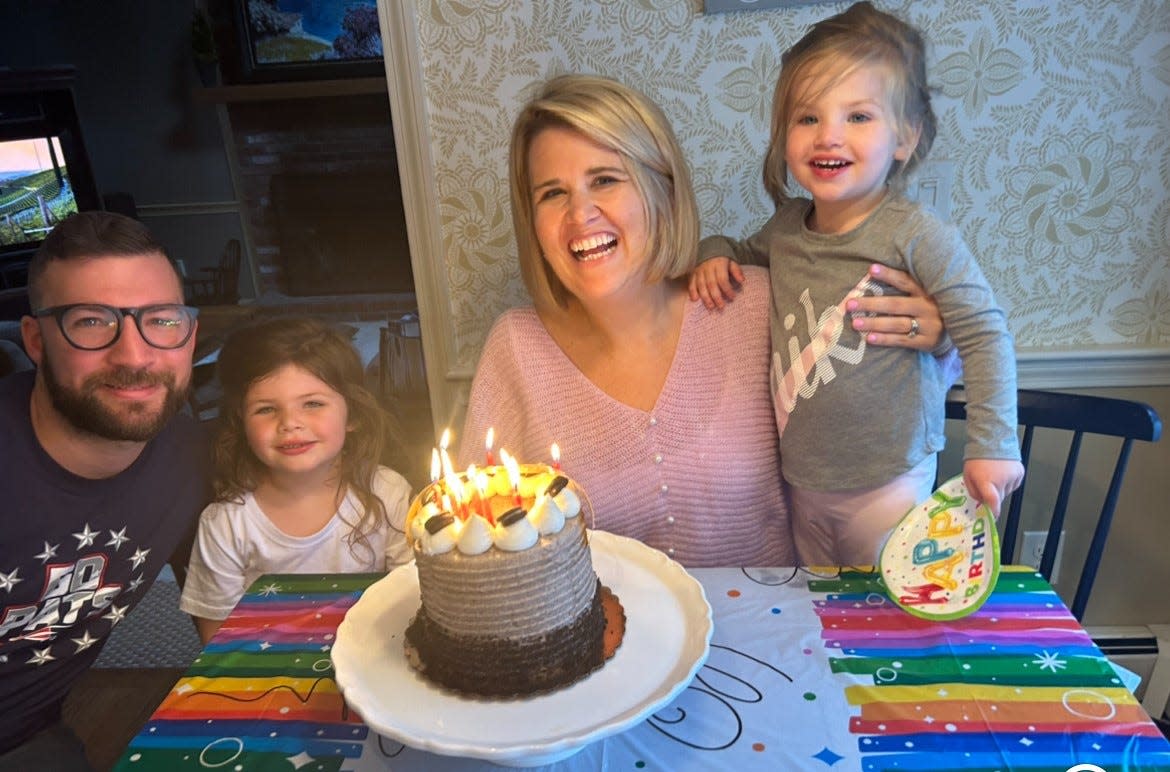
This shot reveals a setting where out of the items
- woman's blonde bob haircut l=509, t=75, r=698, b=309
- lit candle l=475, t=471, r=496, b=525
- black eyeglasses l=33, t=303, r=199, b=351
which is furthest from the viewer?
woman's blonde bob haircut l=509, t=75, r=698, b=309

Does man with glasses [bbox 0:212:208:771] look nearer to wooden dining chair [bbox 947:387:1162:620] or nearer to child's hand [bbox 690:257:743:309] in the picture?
child's hand [bbox 690:257:743:309]

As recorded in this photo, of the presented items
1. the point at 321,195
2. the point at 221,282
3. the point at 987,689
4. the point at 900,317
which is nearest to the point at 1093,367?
the point at 900,317

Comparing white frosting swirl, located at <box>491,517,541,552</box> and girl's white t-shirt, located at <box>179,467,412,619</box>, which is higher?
white frosting swirl, located at <box>491,517,541,552</box>

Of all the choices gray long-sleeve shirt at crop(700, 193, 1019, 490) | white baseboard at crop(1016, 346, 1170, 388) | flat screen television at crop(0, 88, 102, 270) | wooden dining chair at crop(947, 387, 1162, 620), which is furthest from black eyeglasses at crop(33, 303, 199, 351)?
white baseboard at crop(1016, 346, 1170, 388)

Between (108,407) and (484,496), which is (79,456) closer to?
(108,407)

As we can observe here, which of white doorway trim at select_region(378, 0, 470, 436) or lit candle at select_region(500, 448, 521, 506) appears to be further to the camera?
white doorway trim at select_region(378, 0, 470, 436)

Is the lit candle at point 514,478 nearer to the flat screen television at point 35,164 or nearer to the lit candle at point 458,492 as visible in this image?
the lit candle at point 458,492

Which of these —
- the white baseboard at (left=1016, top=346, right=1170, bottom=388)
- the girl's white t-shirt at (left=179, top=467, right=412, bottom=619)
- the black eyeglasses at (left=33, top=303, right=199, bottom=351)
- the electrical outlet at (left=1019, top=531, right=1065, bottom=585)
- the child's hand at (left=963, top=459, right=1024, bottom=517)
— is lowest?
the electrical outlet at (left=1019, top=531, right=1065, bottom=585)

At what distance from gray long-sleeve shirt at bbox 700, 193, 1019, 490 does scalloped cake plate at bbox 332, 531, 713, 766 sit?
1.38 feet

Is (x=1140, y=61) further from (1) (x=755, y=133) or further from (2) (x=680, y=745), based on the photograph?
(2) (x=680, y=745)

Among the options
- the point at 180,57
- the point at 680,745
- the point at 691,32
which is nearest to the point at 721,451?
the point at 680,745

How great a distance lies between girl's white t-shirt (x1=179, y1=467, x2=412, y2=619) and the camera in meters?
1.51

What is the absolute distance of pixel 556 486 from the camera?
991mm

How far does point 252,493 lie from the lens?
1549mm
